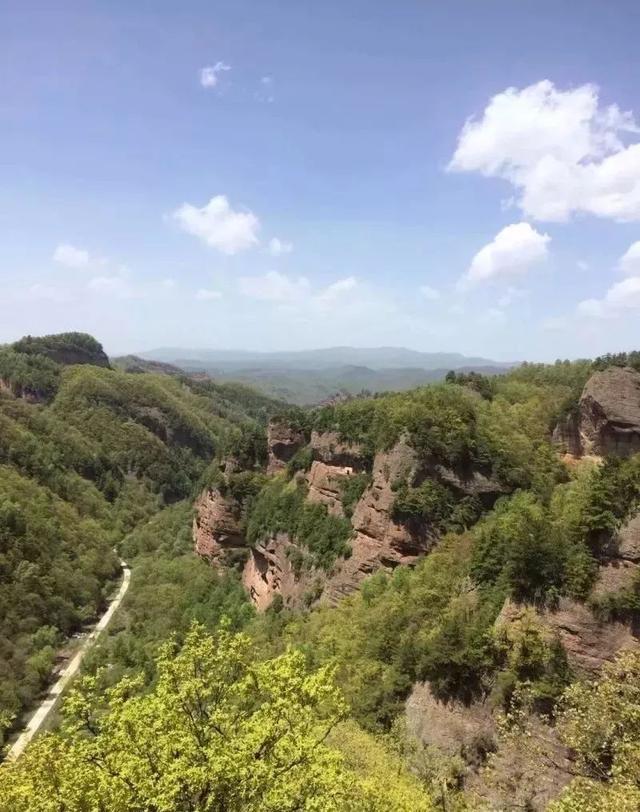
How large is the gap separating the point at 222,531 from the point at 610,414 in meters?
48.0

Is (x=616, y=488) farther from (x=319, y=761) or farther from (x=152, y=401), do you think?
(x=152, y=401)

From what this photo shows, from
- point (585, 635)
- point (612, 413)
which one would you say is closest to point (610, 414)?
point (612, 413)

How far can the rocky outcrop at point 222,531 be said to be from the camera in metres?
76.4

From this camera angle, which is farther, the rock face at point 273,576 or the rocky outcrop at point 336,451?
the rocky outcrop at point 336,451

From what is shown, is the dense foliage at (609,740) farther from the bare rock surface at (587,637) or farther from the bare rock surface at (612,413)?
the bare rock surface at (612,413)

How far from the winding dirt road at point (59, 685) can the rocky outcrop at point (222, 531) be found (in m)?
17.5

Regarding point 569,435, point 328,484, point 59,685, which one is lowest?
point 59,685

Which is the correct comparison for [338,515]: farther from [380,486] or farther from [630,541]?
[630,541]

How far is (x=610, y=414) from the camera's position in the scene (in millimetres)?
51312

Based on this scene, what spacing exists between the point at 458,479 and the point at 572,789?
3490 cm

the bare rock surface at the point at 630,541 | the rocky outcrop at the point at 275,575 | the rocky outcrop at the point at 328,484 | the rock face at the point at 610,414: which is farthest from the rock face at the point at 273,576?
the bare rock surface at the point at 630,541

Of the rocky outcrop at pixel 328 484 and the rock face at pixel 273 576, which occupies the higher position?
the rocky outcrop at pixel 328 484

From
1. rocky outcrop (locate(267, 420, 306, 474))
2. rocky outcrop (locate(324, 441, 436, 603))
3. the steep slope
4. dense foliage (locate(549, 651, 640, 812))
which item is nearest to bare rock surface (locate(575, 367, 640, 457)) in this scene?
the steep slope

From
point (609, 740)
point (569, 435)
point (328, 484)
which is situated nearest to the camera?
point (609, 740)
